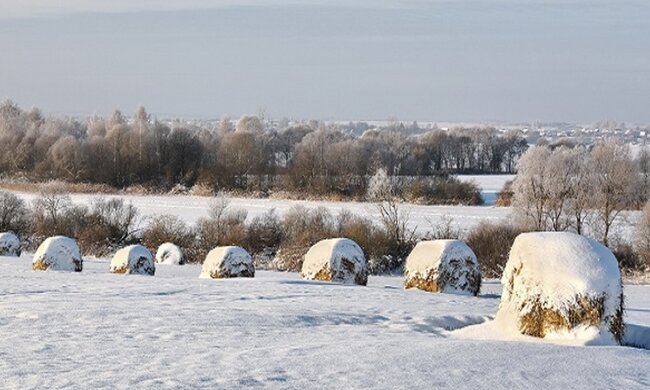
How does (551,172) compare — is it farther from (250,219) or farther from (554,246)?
(554,246)

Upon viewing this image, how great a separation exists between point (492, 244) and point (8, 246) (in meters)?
21.3

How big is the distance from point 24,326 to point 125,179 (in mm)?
67237

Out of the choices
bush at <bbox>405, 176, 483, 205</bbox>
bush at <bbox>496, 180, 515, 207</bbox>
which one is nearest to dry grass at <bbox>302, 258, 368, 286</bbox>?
bush at <bbox>496, 180, 515, 207</bbox>

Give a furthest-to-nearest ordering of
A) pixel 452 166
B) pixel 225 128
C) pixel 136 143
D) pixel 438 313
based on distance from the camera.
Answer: pixel 225 128 < pixel 452 166 < pixel 136 143 < pixel 438 313

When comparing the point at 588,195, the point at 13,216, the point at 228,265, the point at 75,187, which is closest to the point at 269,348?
the point at 228,265

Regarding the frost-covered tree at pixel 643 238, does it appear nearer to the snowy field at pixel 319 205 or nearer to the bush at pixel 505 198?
the snowy field at pixel 319 205

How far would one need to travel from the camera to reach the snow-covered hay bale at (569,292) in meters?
11.9

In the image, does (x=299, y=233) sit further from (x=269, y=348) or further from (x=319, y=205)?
(x=269, y=348)

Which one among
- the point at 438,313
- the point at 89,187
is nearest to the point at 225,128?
the point at 89,187

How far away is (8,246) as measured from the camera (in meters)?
32.6

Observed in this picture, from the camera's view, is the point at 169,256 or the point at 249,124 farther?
the point at 249,124

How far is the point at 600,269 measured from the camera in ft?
39.2

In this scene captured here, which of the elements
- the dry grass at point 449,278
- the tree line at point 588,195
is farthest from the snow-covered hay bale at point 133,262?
the tree line at point 588,195

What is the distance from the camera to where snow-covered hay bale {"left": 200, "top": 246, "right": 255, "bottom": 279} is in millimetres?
24191
